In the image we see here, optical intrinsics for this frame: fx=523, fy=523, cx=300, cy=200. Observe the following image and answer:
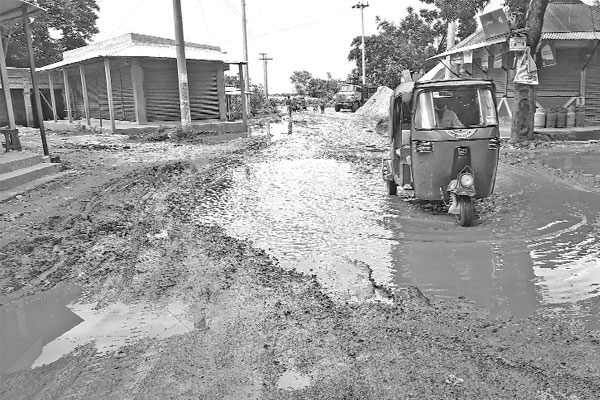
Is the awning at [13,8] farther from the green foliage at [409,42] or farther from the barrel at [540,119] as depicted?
the green foliage at [409,42]

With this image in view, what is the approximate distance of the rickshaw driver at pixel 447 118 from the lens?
7508mm

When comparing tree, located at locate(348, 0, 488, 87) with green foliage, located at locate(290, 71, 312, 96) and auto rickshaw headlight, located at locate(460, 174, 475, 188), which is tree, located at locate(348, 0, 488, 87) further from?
green foliage, located at locate(290, 71, 312, 96)

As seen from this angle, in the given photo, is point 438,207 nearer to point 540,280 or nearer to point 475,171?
point 475,171

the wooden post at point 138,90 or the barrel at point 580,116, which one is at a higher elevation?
the wooden post at point 138,90

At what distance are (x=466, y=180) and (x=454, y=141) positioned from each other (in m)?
0.59

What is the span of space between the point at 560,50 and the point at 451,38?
6.05 metres

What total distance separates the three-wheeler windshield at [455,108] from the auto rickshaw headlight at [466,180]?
2.54 feet

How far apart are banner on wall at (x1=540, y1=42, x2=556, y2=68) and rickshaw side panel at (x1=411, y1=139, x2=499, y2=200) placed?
13.7 meters

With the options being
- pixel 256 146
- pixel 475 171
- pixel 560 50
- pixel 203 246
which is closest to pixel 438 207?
pixel 475 171

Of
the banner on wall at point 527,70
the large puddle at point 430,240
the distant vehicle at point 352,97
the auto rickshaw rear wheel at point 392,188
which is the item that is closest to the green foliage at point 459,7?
the banner on wall at point 527,70

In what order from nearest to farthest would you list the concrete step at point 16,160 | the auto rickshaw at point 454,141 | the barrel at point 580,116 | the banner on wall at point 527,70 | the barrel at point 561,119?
the auto rickshaw at point 454,141 < the concrete step at point 16,160 < the banner on wall at point 527,70 < the barrel at point 561,119 < the barrel at point 580,116

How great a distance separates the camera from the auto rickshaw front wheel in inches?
281

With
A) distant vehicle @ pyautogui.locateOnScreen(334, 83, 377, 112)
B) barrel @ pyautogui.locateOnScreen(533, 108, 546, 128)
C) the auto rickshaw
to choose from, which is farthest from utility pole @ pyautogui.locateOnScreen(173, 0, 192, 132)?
distant vehicle @ pyautogui.locateOnScreen(334, 83, 377, 112)

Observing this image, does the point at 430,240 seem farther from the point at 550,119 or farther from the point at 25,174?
the point at 550,119
